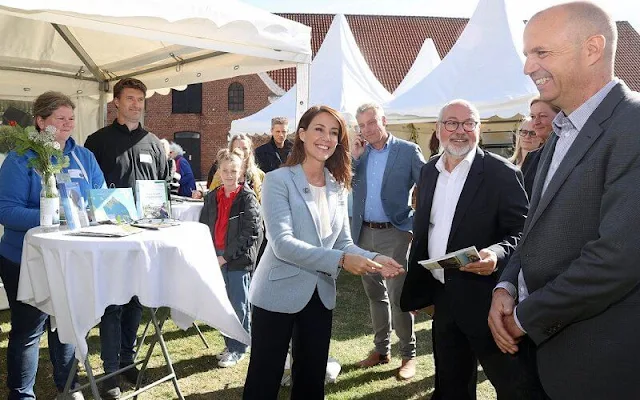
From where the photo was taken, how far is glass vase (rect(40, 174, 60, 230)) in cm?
295

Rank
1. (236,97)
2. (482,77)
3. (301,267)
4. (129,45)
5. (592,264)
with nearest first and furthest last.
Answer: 1. (592,264)
2. (301,267)
3. (129,45)
4. (482,77)
5. (236,97)

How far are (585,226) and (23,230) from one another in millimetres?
2982

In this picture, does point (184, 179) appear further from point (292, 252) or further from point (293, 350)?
point (292, 252)

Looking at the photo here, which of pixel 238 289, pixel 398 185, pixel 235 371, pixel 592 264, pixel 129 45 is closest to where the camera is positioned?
pixel 592 264

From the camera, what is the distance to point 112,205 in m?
3.20

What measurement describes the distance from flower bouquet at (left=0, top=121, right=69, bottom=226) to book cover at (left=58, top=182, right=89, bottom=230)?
0.05 meters

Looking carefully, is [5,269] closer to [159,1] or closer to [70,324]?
[70,324]

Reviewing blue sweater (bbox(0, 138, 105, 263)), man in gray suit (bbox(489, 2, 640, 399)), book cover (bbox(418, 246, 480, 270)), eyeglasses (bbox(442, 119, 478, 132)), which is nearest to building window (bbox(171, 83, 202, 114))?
blue sweater (bbox(0, 138, 105, 263))

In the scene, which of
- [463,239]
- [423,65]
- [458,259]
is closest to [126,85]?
[463,239]

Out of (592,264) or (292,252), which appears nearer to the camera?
(592,264)

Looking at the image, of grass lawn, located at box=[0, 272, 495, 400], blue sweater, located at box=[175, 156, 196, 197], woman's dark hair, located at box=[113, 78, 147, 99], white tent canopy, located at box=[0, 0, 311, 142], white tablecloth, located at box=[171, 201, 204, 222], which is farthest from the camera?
blue sweater, located at box=[175, 156, 196, 197]

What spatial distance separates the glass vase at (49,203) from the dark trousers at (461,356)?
2.22 m

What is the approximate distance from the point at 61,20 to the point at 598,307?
10.3ft

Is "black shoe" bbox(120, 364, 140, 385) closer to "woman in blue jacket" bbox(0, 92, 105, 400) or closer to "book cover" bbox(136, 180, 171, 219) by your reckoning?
"woman in blue jacket" bbox(0, 92, 105, 400)
